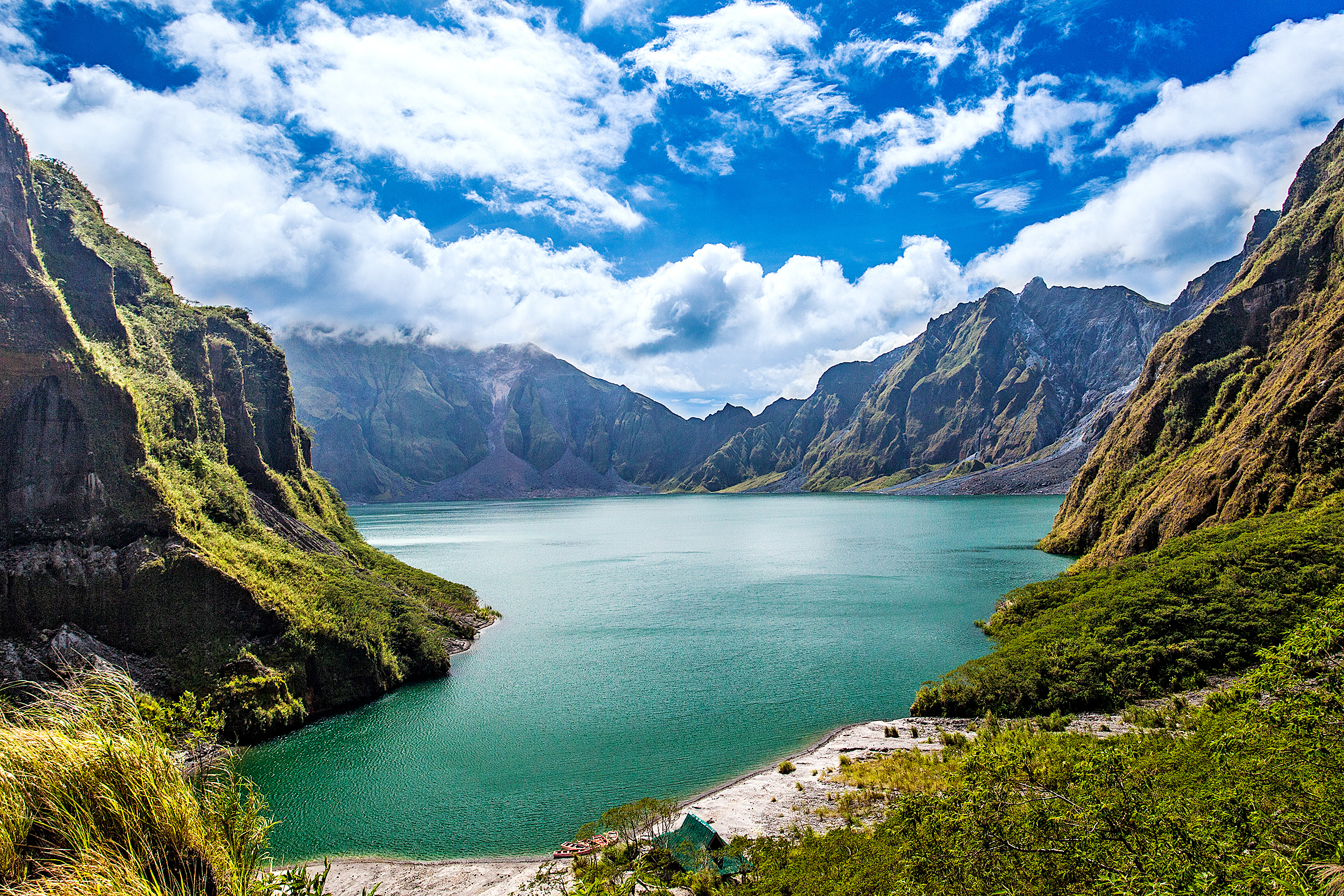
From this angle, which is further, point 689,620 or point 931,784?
point 689,620

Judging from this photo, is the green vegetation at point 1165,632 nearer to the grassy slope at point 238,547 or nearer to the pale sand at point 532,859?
the pale sand at point 532,859

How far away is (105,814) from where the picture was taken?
6535mm

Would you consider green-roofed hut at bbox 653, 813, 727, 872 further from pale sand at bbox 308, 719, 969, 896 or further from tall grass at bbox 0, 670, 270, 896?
tall grass at bbox 0, 670, 270, 896

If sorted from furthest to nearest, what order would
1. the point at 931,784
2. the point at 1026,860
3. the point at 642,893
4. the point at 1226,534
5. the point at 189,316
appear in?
the point at 189,316 → the point at 1226,534 → the point at 931,784 → the point at 642,893 → the point at 1026,860

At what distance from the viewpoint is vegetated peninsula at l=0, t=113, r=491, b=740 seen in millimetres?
32875

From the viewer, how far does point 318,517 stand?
6688cm

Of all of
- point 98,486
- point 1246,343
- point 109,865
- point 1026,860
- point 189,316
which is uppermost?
point 189,316

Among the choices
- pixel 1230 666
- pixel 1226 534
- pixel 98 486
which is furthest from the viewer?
pixel 1226 534

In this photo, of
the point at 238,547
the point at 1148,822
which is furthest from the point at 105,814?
the point at 238,547

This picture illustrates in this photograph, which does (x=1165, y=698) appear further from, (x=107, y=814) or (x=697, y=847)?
(x=107, y=814)

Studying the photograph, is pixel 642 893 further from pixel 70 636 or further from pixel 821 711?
pixel 70 636

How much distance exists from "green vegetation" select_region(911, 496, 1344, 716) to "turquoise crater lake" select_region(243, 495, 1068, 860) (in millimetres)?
5349

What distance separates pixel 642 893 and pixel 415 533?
14552cm

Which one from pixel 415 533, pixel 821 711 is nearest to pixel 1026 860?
pixel 821 711
